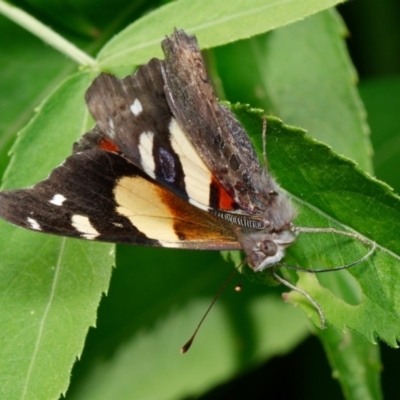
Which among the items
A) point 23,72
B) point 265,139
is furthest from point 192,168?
point 23,72

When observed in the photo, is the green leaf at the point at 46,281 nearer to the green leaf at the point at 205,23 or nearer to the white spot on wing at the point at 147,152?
the green leaf at the point at 205,23

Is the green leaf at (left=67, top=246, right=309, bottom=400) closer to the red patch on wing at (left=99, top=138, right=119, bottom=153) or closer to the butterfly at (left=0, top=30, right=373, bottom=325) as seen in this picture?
the butterfly at (left=0, top=30, right=373, bottom=325)

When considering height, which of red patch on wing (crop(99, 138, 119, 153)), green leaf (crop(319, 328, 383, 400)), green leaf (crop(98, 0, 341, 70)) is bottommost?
green leaf (crop(319, 328, 383, 400))

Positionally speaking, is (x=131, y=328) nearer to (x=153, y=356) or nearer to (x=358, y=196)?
(x=153, y=356)

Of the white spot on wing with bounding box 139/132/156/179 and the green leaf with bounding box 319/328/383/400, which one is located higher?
the white spot on wing with bounding box 139/132/156/179

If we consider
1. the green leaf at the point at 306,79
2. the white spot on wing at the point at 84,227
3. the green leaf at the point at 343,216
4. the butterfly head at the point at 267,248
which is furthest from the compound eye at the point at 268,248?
the green leaf at the point at 306,79

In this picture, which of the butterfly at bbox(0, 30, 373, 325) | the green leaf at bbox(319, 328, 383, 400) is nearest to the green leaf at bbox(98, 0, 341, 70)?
the butterfly at bbox(0, 30, 373, 325)
